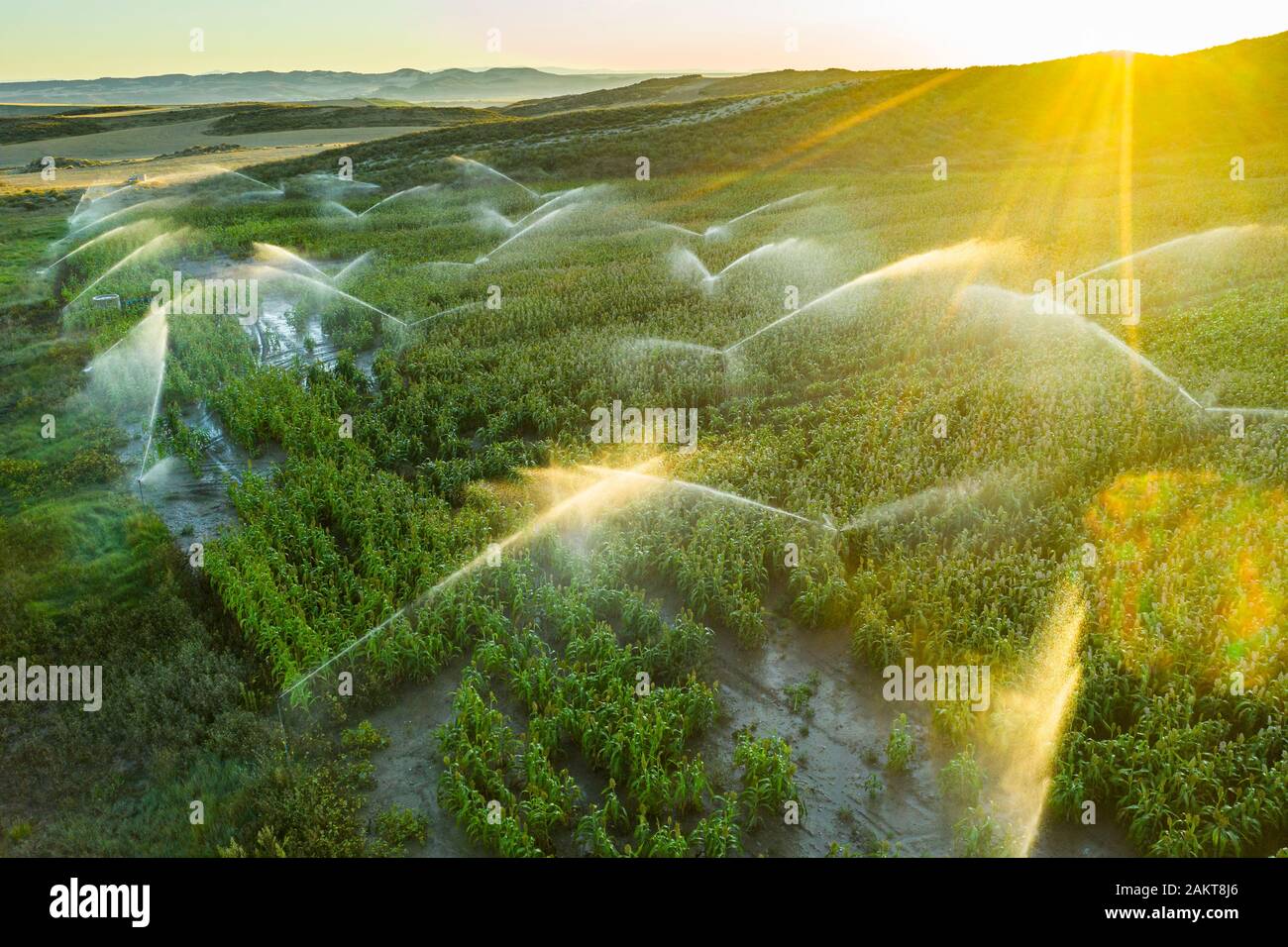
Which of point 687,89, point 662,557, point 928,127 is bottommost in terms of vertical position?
point 662,557

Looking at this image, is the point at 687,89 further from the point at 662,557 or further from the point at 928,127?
the point at 662,557

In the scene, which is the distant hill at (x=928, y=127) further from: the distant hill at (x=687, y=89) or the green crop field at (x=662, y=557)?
the distant hill at (x=687, y=89)

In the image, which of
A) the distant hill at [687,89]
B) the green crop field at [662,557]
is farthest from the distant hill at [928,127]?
the distant hill at [687,89]

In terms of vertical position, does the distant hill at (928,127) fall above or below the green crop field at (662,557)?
above

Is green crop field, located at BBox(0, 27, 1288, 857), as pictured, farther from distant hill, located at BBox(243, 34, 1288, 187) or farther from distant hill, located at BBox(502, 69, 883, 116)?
distant hill, located at BBox(502, 69, 883, 116)

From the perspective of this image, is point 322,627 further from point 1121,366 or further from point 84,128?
point 84,128

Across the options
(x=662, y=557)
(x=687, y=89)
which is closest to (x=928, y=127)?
(x=662, y=557)

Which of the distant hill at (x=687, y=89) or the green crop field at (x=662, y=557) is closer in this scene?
the green crop field at (x=662, y=557)

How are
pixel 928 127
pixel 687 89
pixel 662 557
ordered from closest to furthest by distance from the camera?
1. pixel 662 557
2. pixel 928 127
3. pixel 687 89
